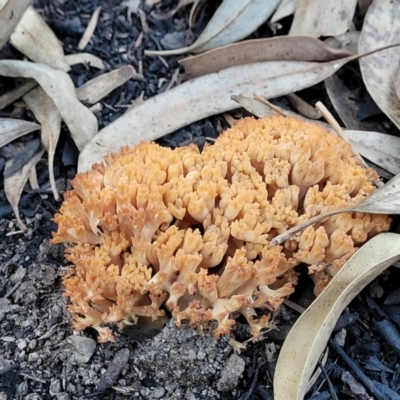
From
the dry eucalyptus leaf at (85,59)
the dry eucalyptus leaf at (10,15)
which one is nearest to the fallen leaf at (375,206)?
the dry eucalyptus leaf at (85,59)

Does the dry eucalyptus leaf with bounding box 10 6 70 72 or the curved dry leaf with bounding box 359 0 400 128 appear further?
the dry eucalyptus leaf with bounding box 10 6 70 72

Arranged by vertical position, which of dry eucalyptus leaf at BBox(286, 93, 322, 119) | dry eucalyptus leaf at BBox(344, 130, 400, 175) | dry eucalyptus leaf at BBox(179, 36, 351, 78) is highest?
dry eucalyptus leaf at BBox(179, 36, 351, 78)

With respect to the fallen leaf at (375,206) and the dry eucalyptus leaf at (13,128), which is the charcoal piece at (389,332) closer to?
the fallen leaf at (375,206)

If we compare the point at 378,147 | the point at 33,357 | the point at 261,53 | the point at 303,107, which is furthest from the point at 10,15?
the point at 378,147

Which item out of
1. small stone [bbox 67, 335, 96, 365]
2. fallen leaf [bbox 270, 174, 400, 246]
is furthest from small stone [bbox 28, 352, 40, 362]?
fallen leaf [bbox 270, 174, 400, 246]

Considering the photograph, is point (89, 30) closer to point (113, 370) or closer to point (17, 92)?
point (17, 92)

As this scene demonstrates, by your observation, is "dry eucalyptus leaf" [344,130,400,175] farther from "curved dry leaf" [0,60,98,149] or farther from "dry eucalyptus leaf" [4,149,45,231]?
"dry eucalyptus leaf" [4,149,45,231]

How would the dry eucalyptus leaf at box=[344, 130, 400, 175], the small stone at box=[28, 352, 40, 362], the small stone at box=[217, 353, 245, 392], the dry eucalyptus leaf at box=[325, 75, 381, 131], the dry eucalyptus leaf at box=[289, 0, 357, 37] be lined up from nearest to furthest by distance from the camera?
the small stone at box=[217, 353, 245, 392] → the small stone at box=[28, 352, 40, 362] → the dry eucalyptus leaf at box=[344, 130, 400, 175] → the dry eucalyptus leaf at box=[325, 75, 381, 131] → the dry eucalyptus leaf at box=[289, 0, 357, 37]

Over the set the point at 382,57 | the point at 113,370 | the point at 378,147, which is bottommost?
the point at 113,370
